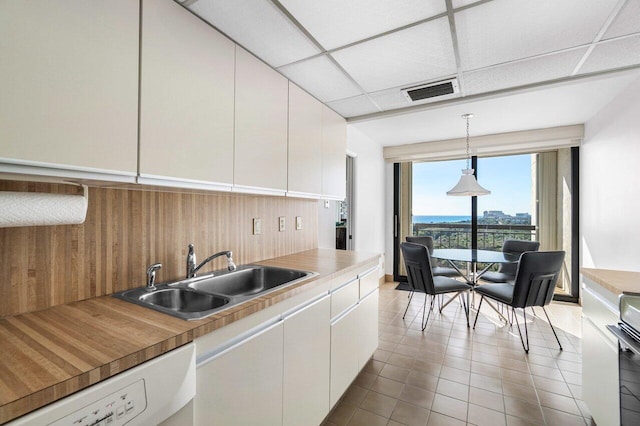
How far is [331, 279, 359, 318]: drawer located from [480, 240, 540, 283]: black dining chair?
96.1 inches

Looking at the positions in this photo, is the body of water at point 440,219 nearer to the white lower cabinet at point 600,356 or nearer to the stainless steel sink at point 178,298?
the white lower cabinet at point 600,356

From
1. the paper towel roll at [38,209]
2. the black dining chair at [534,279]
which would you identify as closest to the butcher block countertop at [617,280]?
the black dining chair at [534,279]

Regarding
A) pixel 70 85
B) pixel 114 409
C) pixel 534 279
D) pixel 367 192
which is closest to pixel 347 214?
pixel 367 192

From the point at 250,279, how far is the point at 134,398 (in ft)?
3.88

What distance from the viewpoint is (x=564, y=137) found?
3.75m

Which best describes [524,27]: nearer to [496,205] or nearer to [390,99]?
[390,99]

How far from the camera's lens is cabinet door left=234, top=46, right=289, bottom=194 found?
161 cm

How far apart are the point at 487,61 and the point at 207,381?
7.87ft

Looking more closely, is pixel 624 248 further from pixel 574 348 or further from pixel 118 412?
pixel 118 412

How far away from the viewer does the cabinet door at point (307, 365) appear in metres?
1.40

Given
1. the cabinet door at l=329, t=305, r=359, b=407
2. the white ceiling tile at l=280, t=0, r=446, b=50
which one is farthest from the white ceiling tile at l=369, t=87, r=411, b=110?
the cabinet door at l=329, t=305, r=359, b=407

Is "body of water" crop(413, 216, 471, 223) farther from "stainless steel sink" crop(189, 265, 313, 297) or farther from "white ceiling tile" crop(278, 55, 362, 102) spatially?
"stainless steel sink" crop(189, 265, 313, 297)

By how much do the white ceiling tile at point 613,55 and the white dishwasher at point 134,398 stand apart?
9.06ft

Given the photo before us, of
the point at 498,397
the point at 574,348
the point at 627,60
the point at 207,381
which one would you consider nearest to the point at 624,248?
the point at 574,348
